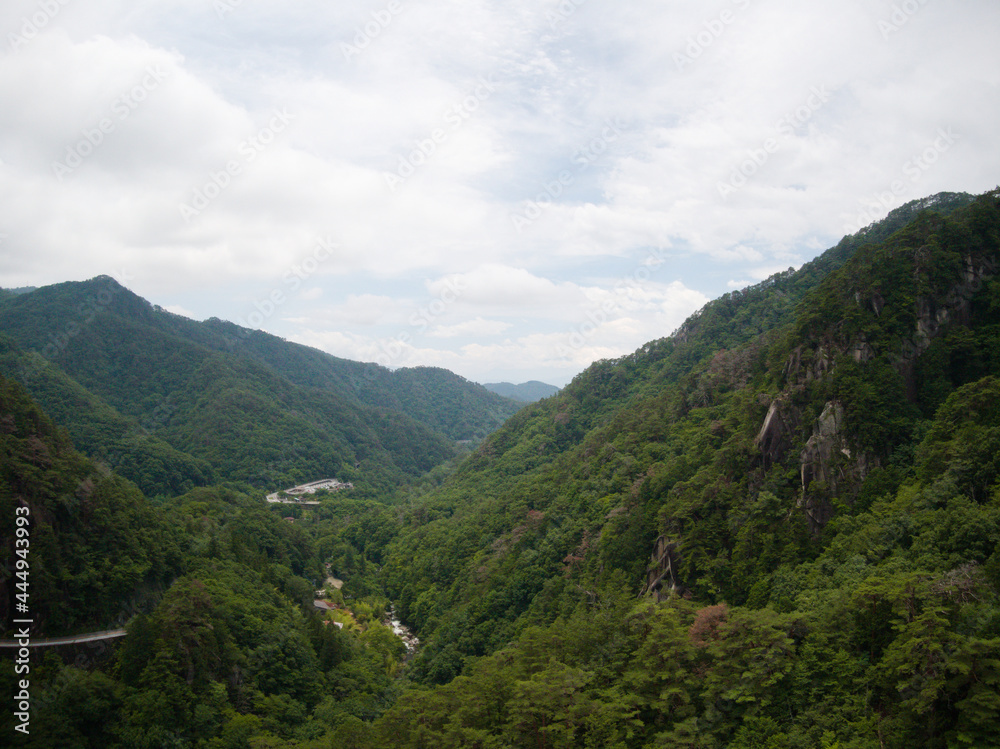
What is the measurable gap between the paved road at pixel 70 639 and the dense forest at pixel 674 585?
0.76 m

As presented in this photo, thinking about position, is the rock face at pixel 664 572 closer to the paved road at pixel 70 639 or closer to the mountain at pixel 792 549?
the mountain at pixel 792 549

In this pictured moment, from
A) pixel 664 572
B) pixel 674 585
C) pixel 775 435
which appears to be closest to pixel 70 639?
pixel 664 572

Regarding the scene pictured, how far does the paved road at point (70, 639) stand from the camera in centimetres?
3594

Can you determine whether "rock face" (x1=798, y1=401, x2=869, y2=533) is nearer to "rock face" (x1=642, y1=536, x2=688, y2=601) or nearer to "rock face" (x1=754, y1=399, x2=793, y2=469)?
"rock face" (x1=754, y1=399, x2=793, y2=469)

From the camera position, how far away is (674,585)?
40750 mm

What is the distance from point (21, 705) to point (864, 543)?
4707 centimetres

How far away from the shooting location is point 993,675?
17.5 meters

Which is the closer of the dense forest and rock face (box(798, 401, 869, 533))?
the dense forest

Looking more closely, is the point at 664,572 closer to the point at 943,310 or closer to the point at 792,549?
the point at 792,549

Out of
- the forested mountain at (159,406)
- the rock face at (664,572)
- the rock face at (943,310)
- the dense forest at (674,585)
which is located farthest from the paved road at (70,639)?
the forested mountain at (159,406)

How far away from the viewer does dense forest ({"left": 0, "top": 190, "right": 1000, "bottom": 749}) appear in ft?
76.7

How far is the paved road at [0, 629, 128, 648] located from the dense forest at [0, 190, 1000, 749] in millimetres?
759

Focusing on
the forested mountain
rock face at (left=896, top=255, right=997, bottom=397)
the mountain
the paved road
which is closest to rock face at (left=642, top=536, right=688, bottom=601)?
the mountain

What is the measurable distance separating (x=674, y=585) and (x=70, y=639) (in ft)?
140
